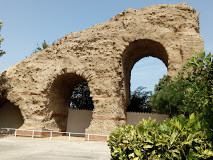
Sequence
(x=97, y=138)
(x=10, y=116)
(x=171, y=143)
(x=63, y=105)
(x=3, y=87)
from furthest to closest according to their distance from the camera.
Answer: (x=10, y=116)
(x=63, y=105)
(x=3, y=87)
(x=97, y=138)
(x=171, y=143)

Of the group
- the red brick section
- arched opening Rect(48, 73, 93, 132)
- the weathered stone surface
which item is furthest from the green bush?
arched opening Rect(48, 73, 93, 132)

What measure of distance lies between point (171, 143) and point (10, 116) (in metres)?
16.2

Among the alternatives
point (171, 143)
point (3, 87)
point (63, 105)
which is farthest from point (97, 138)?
point (171, 143)

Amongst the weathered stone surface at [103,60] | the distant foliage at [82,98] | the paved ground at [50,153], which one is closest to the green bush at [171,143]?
the paved ground at [50,153]

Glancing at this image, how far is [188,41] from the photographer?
12617mm

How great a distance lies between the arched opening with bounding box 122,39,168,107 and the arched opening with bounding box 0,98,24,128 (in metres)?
9.07

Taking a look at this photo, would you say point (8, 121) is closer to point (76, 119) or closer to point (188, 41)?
point (76, 119)

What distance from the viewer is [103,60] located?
42.1 feet

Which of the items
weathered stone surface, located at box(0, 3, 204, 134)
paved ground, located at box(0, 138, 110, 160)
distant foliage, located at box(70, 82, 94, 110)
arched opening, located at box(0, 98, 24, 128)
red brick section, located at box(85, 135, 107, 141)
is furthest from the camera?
distant foliage, located at box(70, 82, 94, 110)

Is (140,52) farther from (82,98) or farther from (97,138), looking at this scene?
(82,98)

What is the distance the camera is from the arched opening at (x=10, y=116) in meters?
16.4

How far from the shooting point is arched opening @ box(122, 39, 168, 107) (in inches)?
538

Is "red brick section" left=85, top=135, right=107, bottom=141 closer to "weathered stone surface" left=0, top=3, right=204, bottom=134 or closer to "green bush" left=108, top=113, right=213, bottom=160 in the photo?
"weathered stone surface" left=0, top=3, right=204, bottom=134

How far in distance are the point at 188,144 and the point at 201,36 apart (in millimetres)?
11330
